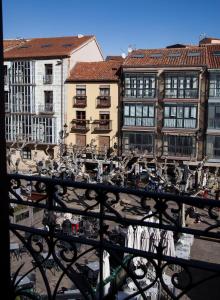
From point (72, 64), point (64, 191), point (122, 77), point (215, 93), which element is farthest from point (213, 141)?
point (64, 191)

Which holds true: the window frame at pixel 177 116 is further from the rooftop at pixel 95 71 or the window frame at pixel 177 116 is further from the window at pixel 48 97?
the window at pixel 48 97

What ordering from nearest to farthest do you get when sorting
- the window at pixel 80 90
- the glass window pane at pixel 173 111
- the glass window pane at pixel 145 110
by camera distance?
the glass window pane at pixel 173 111, the glass window pane at pixel 145 110, the window at pixel 80 90

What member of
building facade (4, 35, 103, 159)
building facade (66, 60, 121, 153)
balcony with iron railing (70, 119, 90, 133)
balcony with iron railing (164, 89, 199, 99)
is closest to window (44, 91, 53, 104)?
building facade (4, 35, 103, 159)

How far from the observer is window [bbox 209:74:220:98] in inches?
1011

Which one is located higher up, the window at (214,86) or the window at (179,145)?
the window at (214,86)

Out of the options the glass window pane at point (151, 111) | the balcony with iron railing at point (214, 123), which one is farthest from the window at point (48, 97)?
the balcony with iron railing at point (214, 123)

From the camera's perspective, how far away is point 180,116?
87.3 feet

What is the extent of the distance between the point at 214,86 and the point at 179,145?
14.6 ft

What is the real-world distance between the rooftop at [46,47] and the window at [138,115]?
20.7ft

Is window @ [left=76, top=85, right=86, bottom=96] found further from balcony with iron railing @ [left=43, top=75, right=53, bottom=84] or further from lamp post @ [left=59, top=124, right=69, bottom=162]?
lamp post @ [left=59, top=124, right=69, bottom=162]

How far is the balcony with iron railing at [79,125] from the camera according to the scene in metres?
28.9

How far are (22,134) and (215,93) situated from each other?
47.9ft

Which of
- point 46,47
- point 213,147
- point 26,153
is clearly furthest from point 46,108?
point 213,147

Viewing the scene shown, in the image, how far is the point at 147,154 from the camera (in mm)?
27172
